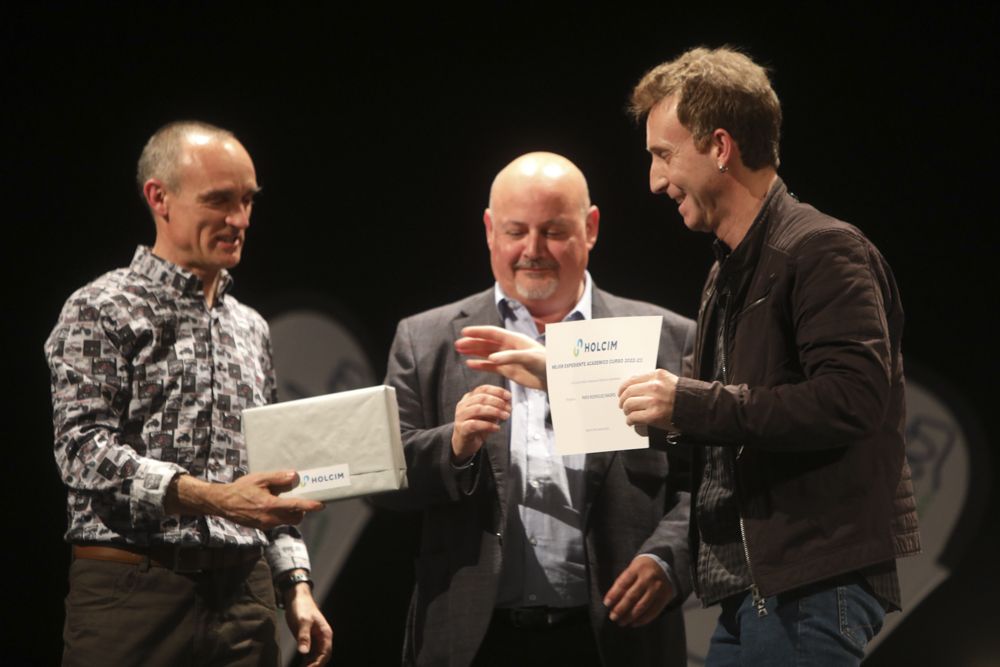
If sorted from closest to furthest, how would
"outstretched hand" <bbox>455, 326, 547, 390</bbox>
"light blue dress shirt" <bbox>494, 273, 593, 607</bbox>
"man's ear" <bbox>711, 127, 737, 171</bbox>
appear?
1. "man's ear" <bbox>711, 127, 737, 171</bbox>
2. "outstretched hand" <bbox>455, 326, 547, 390</bbox>
3. "light blue dress shirt" <bbox>494, 273, 593, 607</bbox>

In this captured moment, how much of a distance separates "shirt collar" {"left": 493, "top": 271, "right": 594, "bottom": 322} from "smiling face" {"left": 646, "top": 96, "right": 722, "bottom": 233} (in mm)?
739

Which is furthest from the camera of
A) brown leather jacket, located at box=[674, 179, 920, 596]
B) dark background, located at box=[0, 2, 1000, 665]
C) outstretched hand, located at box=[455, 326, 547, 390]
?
dark background, located at box=[0, 2, 1000, 665]

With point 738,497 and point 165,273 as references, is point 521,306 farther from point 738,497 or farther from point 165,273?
point 738,497

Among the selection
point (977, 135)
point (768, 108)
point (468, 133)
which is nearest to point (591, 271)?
point (468, 133)

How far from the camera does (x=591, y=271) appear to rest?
366 centimetres

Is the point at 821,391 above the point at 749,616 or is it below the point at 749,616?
above

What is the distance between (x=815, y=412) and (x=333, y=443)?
1021 mm

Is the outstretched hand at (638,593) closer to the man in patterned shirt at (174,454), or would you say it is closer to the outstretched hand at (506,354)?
the outstretched hand at (506,354)

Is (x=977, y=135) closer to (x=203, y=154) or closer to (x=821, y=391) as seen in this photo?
(x=821, y=391)

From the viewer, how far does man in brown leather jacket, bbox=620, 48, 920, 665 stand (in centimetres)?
169

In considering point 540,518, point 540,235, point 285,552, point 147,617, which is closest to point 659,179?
point 540,235

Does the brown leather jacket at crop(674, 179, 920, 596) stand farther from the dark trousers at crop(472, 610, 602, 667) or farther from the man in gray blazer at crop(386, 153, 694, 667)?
the dark trousers at crop(472, 610, 602, 667)

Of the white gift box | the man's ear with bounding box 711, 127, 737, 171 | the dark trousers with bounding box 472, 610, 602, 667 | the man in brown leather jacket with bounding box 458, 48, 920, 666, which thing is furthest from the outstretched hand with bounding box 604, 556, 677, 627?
the man's ear with bounding box 711, 127, 737, 171

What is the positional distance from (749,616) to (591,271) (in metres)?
2.00
